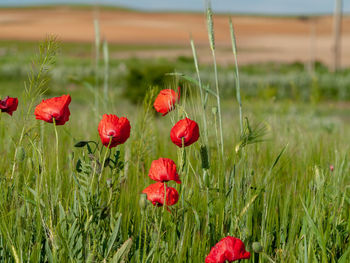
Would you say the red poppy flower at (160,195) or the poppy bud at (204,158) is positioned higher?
the poppy bud at (204,158)

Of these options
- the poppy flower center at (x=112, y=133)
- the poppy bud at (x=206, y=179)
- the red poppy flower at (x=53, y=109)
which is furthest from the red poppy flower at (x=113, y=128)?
the poppy bud at (x=206, y=179)

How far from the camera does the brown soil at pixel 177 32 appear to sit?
1362 inches

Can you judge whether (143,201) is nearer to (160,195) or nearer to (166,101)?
(160,195)

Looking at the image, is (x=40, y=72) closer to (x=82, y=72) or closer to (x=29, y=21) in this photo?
(x=82, y=72)

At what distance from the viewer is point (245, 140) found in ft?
3.56

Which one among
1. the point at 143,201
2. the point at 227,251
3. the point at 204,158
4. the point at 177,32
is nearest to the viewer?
the point at 227,251

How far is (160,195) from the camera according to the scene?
3.17ft

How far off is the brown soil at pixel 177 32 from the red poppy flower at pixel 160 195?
2975cm

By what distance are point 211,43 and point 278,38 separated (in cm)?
3988

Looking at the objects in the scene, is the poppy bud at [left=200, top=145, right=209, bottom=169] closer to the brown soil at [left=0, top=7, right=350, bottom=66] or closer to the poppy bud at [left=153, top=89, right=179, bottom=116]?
the poppy bud at [left=153, top=89, right=179, bottom=116]

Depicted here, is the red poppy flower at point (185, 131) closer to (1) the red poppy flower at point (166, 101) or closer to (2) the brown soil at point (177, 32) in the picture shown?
(1) the red poppy flower at point (166, 101)

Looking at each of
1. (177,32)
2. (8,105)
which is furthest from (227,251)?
→ (177,32)

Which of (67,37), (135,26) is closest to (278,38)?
(135,26)

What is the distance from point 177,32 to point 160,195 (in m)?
→ 40.1
